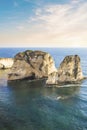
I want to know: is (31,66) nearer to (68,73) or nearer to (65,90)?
(68,73)

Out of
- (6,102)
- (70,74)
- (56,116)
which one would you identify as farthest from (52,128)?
(70,74)

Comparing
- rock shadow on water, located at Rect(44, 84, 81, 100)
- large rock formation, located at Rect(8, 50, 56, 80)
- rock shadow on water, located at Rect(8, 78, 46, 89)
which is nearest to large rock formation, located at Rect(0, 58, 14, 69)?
large rock formation, located at Rect(8, 50, 56, 80)

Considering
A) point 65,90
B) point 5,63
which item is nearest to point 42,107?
point 65,90

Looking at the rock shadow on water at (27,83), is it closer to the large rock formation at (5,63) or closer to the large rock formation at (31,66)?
the large rock formation at (31,66)

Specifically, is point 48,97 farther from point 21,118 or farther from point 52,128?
point 52,128

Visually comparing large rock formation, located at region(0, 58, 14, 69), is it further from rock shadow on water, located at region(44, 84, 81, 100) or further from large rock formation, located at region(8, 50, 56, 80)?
rock shadow on water, located at region(44, 84, 81, 100)

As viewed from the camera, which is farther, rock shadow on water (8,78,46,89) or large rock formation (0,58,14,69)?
large rock formation (0,58,14,69)

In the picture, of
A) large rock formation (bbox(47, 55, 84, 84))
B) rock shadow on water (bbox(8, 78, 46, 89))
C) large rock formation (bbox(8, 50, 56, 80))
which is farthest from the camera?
large rock formation (bbox(8, 50, 56, 80))

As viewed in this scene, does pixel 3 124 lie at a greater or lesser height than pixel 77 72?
lesser
